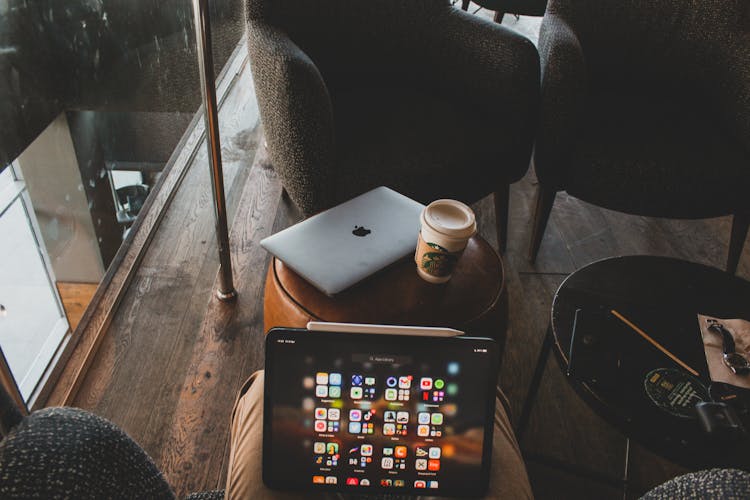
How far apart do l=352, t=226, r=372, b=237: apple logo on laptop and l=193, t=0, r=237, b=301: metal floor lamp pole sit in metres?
0.45

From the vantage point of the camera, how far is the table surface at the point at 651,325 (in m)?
0.95

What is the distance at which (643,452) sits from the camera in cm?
137

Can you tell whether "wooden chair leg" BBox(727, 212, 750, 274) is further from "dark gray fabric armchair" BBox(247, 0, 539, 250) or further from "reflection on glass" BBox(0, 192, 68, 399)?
"reflection on glass" BBox(0, 192, 68, 399)

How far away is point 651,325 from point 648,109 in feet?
3.26

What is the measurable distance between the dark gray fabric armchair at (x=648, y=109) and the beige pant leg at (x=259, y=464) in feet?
3.19

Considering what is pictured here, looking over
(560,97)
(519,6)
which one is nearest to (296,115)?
(560,97)

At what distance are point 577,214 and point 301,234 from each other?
1.34 m

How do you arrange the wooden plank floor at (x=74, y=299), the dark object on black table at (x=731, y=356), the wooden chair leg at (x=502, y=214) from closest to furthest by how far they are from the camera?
the dark object on black table at (x=731, y=356), the wooden plank floor at (x=74, y=299), the wooden chair leg at (x=502, y=214)

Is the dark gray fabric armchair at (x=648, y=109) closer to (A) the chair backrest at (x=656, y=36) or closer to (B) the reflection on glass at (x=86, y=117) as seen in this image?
(A) the chair backrest at (x=656, y=36)

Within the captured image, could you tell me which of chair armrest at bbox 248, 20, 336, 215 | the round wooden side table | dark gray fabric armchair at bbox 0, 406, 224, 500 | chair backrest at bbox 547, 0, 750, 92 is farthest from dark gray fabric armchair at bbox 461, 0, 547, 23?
dark gray fabric armchair at bbox 0, 406, 224, 500

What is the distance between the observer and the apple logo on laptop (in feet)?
3.82

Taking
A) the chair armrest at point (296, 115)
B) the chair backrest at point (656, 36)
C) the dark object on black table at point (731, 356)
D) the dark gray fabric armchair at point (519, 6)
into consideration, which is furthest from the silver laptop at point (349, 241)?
the dark gray fabric armchair at point (519, 6)

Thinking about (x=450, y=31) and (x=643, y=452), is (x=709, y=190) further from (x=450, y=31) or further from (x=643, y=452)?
(x=450, y=31)

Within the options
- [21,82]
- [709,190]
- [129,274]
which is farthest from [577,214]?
[21,82]
